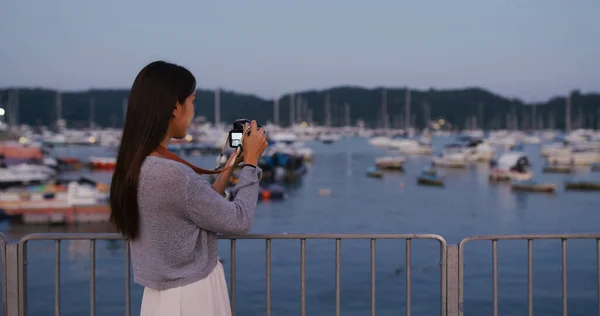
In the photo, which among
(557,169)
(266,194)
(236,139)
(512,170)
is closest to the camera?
(236,139)

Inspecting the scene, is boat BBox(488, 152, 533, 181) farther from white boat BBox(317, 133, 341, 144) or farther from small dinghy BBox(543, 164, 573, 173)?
white boat BBox(317, 133, 341, 144)

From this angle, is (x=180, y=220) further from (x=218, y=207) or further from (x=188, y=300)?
(x=188, y=300)

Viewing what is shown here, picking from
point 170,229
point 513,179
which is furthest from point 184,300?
point 513,179

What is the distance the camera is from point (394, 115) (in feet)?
594

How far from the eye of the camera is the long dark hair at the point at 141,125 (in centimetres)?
219

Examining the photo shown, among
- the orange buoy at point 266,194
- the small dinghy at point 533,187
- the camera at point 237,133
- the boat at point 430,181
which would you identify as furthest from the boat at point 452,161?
the camera at point 237,133

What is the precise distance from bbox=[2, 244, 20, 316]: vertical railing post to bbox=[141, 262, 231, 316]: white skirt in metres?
1.20

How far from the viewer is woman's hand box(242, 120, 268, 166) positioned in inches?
94.3

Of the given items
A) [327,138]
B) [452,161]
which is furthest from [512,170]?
[327,138]

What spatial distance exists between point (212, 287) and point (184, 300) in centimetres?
10

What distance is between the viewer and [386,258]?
77.7 feet

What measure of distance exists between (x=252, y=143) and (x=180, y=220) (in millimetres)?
370

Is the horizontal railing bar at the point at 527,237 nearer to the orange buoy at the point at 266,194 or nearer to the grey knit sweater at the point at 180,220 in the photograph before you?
the grey knit sweater at the point at 180,220

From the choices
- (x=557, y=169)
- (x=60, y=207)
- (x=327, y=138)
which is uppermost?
(x=327, y=138)
